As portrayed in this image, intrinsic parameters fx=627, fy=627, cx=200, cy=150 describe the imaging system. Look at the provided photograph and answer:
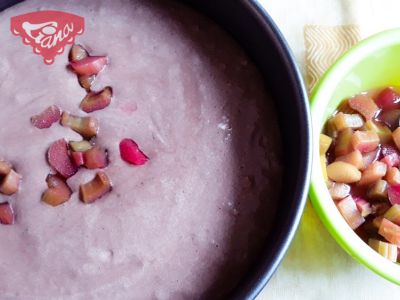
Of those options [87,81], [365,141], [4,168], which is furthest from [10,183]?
[365,141]

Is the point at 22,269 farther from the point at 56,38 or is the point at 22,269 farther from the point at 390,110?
the point at 390,110

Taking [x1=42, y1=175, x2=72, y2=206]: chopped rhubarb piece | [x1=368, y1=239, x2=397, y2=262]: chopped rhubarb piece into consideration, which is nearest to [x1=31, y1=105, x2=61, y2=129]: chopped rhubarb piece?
[x1=42, y1=175, x2=72, y2=206]: chopped rhubarb piece

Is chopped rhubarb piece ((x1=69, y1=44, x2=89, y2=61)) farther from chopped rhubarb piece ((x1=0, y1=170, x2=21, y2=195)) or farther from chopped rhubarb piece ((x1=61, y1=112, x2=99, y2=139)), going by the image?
chopped rhubarb piece ((x1=0, y1=170, x2=21, y2=195))

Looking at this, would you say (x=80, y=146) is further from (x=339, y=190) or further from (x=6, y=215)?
(x=339, y=190)

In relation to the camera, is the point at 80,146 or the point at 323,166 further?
the point at 323,166

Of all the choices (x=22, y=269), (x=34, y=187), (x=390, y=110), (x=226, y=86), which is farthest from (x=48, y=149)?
(x=390, y=110)

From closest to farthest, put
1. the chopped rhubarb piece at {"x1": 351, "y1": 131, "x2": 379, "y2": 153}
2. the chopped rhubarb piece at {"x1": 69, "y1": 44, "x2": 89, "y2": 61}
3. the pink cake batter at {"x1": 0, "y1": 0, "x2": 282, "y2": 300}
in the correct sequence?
the pink cake batter at {"x1": 0, "y1": 0, "x2": 282, "y2": 300} < the chopped rhubarb piece at {"x1": 69, "y1": 44, "x2": 89, "y2": 61} < the chopped rhubarb piece at {"x1": 351, "y1": 131, "x2": 379, "y2": 153}

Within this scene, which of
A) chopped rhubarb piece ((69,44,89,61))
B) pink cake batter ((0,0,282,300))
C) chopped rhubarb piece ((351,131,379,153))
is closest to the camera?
pink cake batter ((0,0,282,300))
